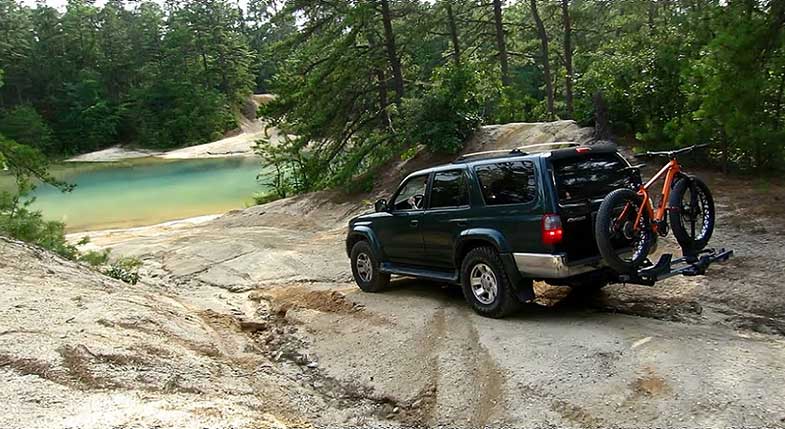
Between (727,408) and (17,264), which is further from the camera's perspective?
(17,264)

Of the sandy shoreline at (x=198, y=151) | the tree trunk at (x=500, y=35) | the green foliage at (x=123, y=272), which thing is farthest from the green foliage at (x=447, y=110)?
the sandy shoreline at (x=198, y=151)

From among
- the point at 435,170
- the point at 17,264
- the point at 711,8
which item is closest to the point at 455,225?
the point at 435,170

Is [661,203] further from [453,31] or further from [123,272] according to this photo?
[453,31]

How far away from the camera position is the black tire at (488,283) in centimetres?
661

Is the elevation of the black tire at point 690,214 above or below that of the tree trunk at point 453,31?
below

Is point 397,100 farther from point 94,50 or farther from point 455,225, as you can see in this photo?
point 94,50

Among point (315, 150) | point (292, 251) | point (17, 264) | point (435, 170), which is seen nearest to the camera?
point (435, 170)

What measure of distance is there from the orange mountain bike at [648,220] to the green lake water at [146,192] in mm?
19091

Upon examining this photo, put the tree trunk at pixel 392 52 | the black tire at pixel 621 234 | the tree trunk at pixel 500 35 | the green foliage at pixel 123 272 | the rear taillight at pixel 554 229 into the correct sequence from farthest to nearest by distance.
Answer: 1. the tree trunk at pixel 500 35
2. the tree trunk at pixel 392 52
3. the green foliage at pixel 123 272
4. the rear taillight at pixel 554 229
5. the black tire at pixel 621 234

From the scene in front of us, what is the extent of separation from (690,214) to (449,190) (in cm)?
260

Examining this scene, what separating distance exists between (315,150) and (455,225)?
16.0 metres

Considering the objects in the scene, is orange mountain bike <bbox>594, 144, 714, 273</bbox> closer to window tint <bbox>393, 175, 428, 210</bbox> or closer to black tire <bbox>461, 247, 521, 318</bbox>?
black tire <bbox>461, 247, 521, 318</bbox>

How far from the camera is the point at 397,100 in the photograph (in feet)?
68.6

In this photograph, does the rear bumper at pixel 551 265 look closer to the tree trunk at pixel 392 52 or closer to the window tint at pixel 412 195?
the window tint at pixel 412 195
